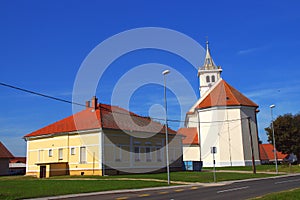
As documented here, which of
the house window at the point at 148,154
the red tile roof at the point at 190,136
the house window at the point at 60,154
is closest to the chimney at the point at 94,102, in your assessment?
the house window at the point at 60,154

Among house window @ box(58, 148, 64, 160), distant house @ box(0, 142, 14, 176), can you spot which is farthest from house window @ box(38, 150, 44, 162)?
distant house @ box(0, 142, 14, 176)

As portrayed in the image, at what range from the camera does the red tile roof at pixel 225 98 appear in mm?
62069

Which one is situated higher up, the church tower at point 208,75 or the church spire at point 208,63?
the church spire at point 208,63

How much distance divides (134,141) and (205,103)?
2716 cm

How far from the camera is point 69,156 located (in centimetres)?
A: 3956

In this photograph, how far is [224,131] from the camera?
61.7 metres

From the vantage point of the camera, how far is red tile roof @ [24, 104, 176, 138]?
1529 inches

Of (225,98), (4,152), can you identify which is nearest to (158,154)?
(225,98)

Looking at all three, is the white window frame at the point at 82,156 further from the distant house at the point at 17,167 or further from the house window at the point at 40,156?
the distant house at the point at 17,167

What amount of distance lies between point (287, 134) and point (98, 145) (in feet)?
124

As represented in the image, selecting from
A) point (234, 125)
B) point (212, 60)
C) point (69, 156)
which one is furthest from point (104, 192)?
point (212, 60)

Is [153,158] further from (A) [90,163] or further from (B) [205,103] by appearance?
(B) [205,103]

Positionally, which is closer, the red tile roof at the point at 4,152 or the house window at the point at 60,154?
the house window at the point at 60,154

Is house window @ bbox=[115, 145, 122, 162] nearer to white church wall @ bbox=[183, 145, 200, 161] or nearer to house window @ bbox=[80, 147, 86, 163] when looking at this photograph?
house window @ bbox=[80, 147, 86, 163]
